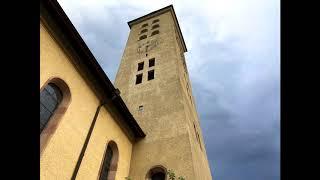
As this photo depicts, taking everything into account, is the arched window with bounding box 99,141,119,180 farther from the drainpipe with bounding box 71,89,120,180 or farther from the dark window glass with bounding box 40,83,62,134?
the dark window glass with bounding box 40,83,62,134

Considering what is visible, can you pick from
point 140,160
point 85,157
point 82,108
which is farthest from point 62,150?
point 140,160

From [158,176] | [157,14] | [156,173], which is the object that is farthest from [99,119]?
[157,14]

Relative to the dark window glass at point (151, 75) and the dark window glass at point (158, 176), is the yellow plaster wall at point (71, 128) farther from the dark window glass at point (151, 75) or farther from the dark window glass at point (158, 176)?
the dark window glass at point (151, 75)

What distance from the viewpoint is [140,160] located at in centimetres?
1367

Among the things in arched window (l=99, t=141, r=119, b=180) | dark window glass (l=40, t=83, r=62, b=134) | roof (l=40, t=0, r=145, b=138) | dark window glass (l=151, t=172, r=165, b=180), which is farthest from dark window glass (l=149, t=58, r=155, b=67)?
dark window glass (l=40, t=83, r=62, b=134)

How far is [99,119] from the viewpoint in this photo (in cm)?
1172

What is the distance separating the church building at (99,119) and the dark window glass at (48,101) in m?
0.03

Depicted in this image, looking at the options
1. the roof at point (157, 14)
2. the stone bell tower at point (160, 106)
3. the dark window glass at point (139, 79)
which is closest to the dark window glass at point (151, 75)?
the stone bell tower at point (160, 106)

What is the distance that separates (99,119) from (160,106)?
17.7ft

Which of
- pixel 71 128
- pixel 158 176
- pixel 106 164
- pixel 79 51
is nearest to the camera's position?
pixel 71 128

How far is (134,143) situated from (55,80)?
20.9 ft

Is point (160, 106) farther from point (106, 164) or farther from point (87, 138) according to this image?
point (87, 138)

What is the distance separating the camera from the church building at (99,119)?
9.19 metres

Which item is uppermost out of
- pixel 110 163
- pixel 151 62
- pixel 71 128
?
pixel 151 62
